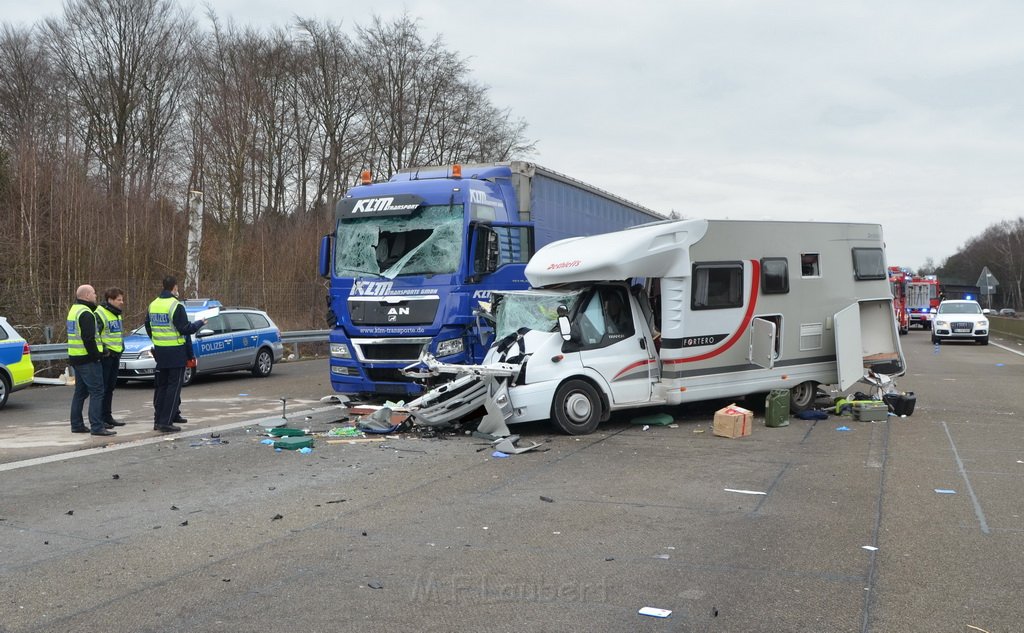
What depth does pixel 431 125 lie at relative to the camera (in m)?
43.5

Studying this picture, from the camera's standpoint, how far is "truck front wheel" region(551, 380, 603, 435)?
11.1 m

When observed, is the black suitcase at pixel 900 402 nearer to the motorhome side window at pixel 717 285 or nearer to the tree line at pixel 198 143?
the motorhome side window at pixel 717 285

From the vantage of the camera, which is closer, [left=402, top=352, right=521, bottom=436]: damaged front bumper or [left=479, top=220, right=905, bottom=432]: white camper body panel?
[left=402, top=352, right=521, bottom=436]: damaged front bumper

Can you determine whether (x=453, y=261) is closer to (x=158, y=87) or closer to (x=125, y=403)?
(x=125, y=403)

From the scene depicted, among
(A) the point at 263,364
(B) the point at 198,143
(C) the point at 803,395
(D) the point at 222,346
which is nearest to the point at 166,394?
(D) the point at 222,346

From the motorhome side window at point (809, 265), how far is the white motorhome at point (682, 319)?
0.06ft

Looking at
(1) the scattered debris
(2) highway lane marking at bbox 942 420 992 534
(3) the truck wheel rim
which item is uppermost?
(3) the truck wheel rim

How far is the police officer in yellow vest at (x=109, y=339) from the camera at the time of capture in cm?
1130

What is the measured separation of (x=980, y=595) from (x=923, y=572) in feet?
1.53

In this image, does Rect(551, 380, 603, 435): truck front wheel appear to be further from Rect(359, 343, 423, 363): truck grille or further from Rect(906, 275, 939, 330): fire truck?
Rect(906, 275, 939, 330): fire truck

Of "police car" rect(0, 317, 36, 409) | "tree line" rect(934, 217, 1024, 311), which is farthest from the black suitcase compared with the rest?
"tree line" rect(934, 217, 1024, 311)

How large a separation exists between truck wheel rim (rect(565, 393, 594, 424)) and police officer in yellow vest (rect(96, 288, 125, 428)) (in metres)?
5.42

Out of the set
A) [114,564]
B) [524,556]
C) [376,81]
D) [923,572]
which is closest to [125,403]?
[114,564]

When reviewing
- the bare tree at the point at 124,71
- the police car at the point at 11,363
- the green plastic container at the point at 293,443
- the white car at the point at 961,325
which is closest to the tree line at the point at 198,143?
the bare tree at the point at 124,71
